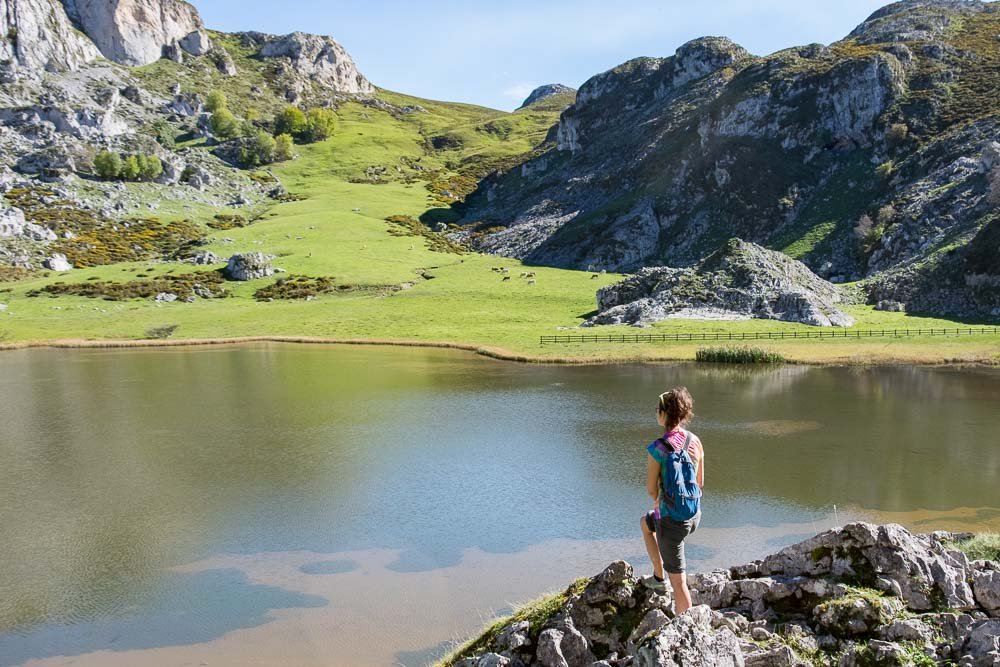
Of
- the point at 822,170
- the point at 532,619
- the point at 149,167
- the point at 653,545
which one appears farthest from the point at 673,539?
the point at 149,167

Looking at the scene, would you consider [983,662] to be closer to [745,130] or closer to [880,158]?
[880,158]

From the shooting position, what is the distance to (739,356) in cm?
6994

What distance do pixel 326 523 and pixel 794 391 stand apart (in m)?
39.7

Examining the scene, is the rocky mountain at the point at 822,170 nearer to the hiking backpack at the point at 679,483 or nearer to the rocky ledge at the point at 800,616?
the rocky ledge at the point at 800,616

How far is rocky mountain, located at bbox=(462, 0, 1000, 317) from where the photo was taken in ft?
401

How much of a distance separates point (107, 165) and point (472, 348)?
148009 mm

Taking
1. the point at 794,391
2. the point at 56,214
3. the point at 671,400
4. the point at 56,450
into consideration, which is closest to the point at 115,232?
the point at 56,214

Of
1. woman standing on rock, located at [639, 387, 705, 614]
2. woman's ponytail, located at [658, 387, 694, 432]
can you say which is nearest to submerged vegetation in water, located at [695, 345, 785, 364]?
woman standing on rock, located at [639, 387, 705, 614]

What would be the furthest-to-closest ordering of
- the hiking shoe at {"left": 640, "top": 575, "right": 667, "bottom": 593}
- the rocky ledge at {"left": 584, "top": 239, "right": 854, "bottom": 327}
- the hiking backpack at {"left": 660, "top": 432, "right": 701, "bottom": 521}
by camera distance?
the rocky ledge at {"left": 584, "top": 239, "right": 854, "bottom": 327}, the hiking shoe at {"left": 640, "top": 575, "right": 667, "bottom": 593}, the hiking backpack at {"left": 660, "top": 432, "right": 701, "bottom": 521}

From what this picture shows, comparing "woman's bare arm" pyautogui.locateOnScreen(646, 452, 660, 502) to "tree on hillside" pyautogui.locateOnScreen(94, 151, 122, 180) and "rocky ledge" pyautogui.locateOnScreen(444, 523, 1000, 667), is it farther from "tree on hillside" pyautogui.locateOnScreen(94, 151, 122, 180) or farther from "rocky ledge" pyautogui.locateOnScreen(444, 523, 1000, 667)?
"tree on hillside" pyautogui.locateOnScreen(94, 151, 122, 180)

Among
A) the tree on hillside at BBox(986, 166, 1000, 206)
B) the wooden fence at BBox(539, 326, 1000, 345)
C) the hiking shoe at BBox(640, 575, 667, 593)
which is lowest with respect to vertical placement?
the wooden fence at BBox(539, 326, 1000, 345)

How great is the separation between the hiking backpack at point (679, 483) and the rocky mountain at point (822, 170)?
102739mm

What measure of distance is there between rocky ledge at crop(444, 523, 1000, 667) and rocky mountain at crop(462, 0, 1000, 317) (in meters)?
101

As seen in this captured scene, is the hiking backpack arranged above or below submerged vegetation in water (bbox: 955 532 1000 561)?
above
